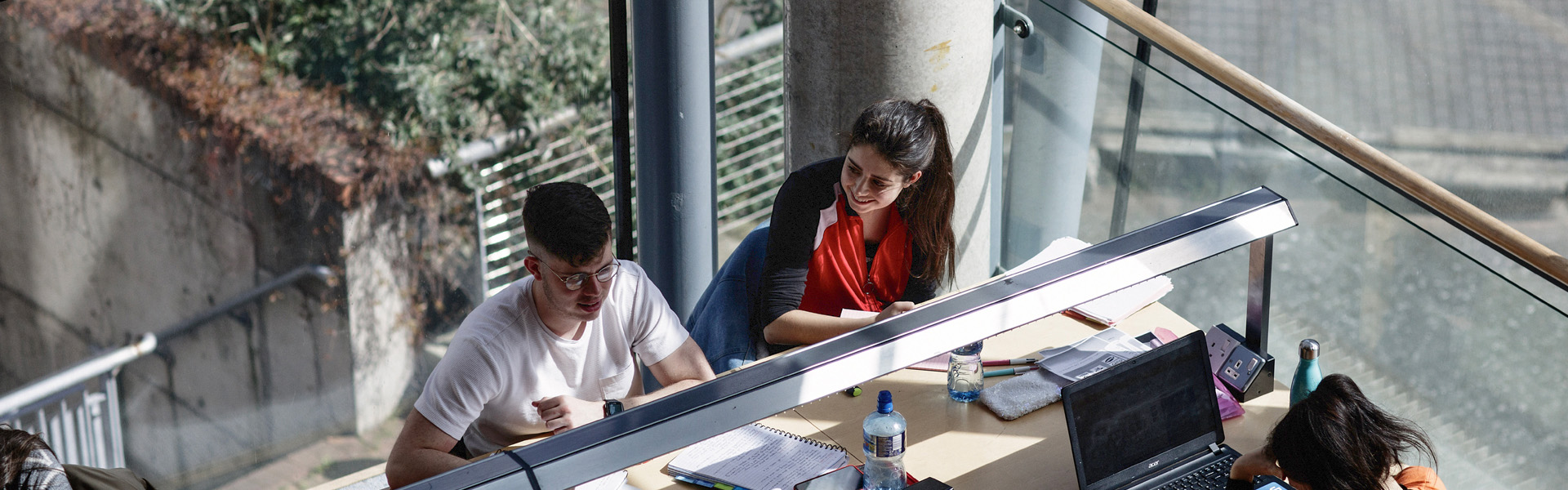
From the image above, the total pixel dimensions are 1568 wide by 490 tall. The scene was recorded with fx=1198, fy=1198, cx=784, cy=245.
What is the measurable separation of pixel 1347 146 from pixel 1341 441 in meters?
1.07

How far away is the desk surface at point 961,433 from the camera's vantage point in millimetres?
2123

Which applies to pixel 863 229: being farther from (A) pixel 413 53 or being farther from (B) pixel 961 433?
(A) pixel 413 53

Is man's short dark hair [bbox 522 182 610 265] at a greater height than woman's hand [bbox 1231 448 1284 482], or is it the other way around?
man's short dark hair [bbox 522 182 610 265]

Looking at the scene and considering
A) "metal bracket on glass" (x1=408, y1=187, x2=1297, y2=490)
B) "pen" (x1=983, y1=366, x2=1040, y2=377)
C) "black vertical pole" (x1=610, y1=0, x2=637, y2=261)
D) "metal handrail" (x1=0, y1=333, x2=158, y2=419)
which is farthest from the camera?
"metal handrail" (x1=0, y1=333, x2=158, y2=419)

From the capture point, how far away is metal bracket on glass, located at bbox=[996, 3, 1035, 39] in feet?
11.8

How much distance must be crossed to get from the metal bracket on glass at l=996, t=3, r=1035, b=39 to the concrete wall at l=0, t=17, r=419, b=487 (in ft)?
12.0

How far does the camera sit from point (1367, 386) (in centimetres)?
305

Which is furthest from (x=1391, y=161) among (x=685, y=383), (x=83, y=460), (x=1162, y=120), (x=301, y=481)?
(x=301, y=481)

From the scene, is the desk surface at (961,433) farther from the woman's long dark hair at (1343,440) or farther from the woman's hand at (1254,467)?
the woman's long dark hair at (1343,440)

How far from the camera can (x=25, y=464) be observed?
74.7 inches

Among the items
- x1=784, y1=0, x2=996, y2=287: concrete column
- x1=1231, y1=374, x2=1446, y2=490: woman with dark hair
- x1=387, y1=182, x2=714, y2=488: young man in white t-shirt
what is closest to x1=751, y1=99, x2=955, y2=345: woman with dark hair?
x1=387, y1=182, x2=714, y2=488: young man in white t-shirt

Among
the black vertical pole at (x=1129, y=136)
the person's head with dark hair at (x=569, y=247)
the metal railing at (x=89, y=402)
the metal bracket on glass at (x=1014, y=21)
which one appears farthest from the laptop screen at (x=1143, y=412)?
the metal railing at (x=89, y=402)

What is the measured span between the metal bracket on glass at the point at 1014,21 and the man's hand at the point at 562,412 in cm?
204

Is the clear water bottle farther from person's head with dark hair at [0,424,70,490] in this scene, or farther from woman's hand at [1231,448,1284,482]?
person's head with dark hair at [0,424,70,490]
